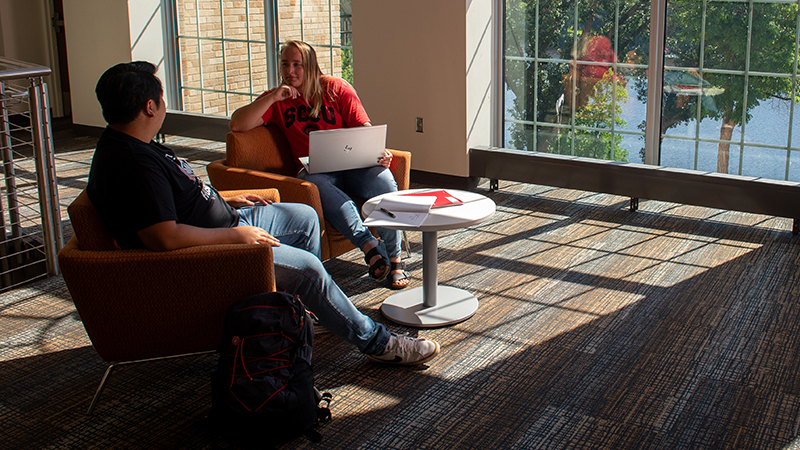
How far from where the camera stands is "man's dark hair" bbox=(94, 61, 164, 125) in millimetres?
2324

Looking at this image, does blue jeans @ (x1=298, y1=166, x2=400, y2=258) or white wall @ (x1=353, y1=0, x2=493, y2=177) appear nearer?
blue jeans @ (x1=298, y1=166, x2=400, y2=258)

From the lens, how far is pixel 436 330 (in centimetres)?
309

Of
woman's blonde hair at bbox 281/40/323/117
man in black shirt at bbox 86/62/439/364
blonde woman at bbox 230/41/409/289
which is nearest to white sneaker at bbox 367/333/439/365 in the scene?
man in black shirt at bbox 86/62/439/364

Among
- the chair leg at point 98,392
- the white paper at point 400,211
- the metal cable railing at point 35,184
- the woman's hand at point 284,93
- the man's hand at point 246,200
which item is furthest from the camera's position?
the woman's hand at point 284,93

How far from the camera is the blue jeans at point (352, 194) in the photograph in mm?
3412

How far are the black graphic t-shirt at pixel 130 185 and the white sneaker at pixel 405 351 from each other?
88 cm

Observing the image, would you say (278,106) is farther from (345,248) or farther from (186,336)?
(186,336)

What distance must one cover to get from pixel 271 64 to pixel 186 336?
4.36 meters

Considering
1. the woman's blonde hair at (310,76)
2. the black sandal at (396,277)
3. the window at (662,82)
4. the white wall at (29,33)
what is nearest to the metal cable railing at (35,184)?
the woman's blonde hair at (310,76)

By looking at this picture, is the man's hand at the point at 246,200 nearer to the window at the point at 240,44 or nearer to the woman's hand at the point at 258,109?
the woman's hand at the point at 258,109

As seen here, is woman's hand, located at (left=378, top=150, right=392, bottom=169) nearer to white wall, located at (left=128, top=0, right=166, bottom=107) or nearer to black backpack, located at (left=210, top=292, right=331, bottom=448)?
black backpack, located at (left=210, top=292, right=331, bottom=448)

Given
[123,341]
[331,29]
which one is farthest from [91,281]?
[331,29]

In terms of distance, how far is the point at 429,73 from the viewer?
16.8ft

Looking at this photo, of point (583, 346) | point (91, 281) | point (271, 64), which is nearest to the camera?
point (91, 281)
